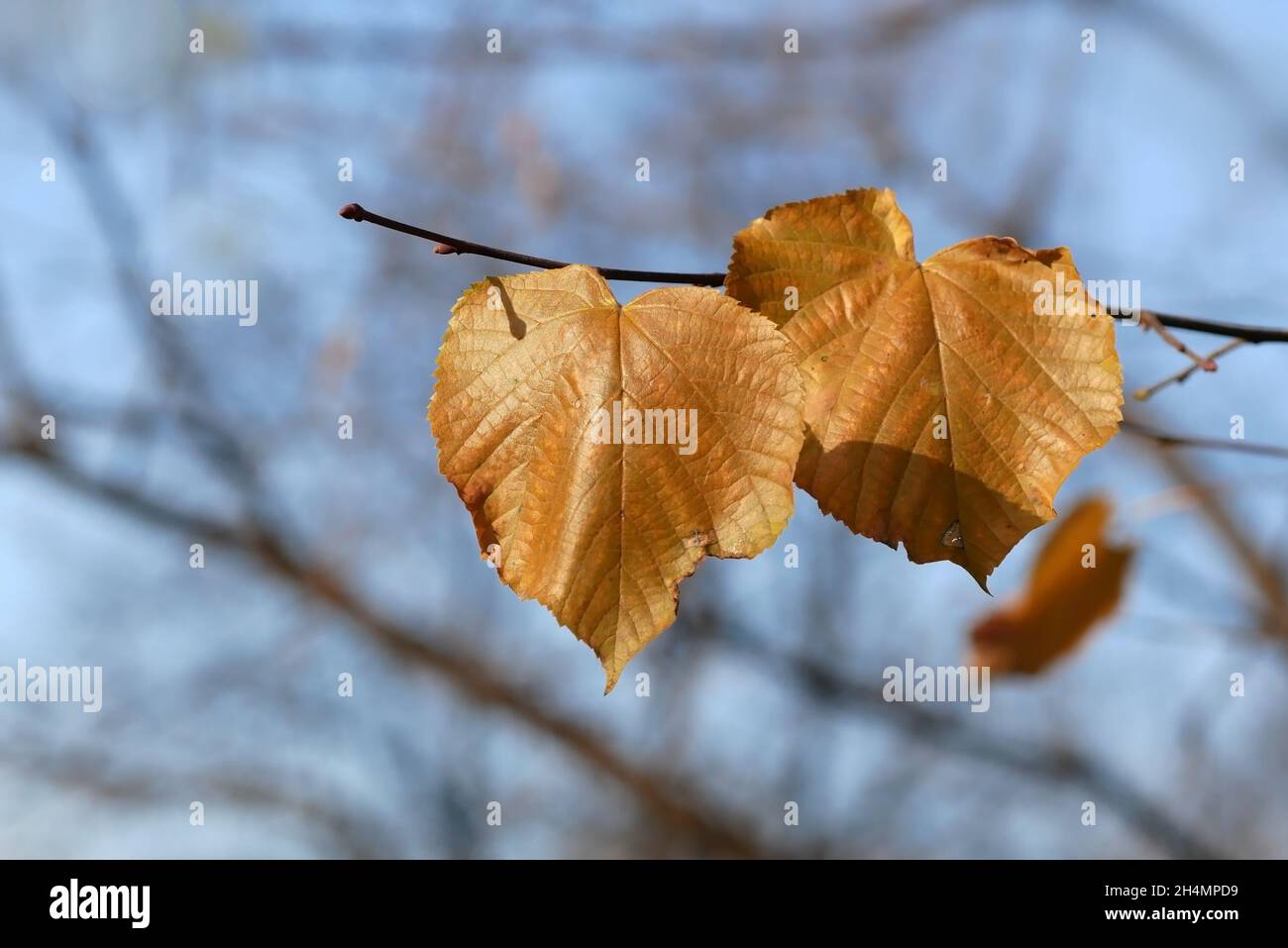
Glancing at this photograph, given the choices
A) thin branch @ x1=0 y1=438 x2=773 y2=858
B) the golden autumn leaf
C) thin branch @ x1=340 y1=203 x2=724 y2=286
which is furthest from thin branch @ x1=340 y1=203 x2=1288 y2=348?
thin branch @ x1=0 y1=438 x2=773 y2=858

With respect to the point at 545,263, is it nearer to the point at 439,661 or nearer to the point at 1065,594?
the point at 1065,594

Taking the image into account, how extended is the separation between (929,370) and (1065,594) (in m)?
1.81

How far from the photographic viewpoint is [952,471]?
4.02 ft

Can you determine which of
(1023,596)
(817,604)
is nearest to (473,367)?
(1023,596)

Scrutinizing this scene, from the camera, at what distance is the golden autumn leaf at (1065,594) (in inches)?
109

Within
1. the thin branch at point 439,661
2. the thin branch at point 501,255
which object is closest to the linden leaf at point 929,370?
the thin branch at point 501,255

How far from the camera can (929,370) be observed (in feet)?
4.27

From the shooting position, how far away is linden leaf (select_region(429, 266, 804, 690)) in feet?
3.77

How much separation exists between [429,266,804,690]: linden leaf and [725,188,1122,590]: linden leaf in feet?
0.35

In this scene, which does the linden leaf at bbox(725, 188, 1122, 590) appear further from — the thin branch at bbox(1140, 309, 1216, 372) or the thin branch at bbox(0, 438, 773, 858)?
the thin branch at bbox(0, 438, 773, 858)

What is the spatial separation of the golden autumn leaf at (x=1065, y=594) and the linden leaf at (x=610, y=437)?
1.91m

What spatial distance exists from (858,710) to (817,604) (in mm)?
1199

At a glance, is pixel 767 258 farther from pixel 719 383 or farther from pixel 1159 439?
pixel 1159 439

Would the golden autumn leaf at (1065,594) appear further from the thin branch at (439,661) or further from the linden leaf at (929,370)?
the thin branch at (439,661)
